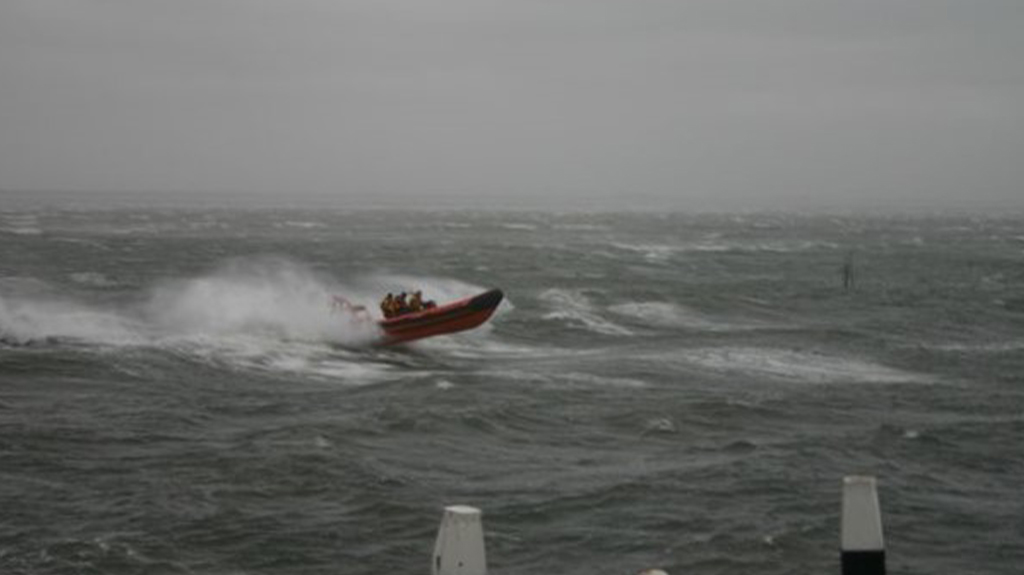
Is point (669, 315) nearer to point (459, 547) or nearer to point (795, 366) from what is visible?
point (795, 366)

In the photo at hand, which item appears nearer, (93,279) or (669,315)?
(669,315)

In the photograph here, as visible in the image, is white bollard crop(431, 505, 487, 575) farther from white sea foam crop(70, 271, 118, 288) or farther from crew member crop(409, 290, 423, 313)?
white sea foam crop(70, 271, 118, 288)

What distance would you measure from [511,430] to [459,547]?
16313 mm

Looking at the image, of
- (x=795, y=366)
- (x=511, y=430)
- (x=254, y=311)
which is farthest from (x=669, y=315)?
(x=511, y=430)

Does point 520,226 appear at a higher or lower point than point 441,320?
lower

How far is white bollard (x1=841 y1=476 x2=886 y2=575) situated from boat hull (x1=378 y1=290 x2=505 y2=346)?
Answer: 26.1 meters

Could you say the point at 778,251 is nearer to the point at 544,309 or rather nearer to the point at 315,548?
the point at 544,309

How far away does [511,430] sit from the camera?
22.4 metres

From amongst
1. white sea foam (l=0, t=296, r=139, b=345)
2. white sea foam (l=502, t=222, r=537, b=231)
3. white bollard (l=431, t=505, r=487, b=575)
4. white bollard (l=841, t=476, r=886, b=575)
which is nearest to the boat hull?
white sea foam (l=0, t=296, r=139, b=345)

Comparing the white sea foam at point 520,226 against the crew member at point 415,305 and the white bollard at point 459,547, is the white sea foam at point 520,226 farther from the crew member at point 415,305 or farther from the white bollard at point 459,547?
the white bollard at point 459,547

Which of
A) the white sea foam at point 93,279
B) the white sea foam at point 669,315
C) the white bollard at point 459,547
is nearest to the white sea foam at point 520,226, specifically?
the white sea foam at point 93,279

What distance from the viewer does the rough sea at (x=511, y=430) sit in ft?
51.7

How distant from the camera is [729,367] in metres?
30.5

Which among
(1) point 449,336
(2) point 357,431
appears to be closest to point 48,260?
(1) point 449,336
